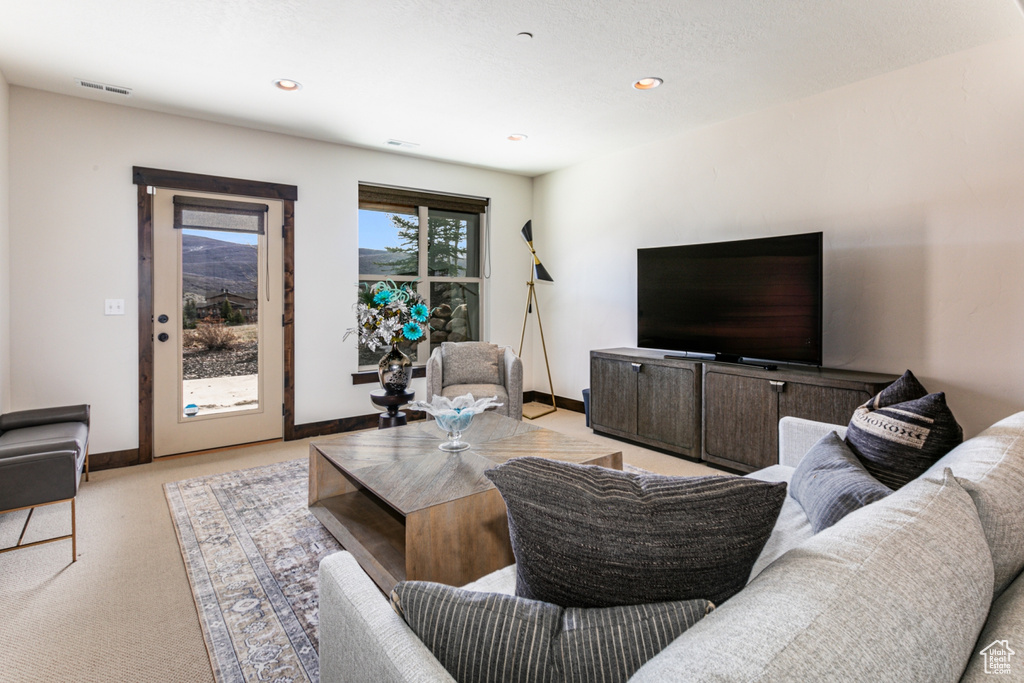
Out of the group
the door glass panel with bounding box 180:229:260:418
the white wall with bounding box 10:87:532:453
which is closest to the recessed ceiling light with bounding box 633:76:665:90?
the white wall with bounding box 10:87:532:453

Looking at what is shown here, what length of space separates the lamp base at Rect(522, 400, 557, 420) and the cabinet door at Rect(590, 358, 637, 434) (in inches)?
32.2

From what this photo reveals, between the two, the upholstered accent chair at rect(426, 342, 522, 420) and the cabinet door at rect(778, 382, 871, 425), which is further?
the upholstered accent chair at rect(426, 342, 522, 420)

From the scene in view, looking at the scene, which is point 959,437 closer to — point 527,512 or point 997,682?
point 997,682

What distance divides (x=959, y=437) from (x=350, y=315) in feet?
14.0

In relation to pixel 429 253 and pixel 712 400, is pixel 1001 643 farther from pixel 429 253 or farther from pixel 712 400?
pixel 429 253

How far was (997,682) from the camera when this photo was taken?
0.63 m

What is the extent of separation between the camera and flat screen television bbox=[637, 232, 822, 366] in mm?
3295

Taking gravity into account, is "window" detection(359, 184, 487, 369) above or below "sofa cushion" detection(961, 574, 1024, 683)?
above

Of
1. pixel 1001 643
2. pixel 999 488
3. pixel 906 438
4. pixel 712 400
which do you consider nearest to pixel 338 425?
pixel 712 400

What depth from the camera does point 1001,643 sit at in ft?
2.29

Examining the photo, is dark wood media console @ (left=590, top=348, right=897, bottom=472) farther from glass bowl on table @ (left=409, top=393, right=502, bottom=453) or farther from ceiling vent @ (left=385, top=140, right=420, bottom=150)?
ceiling vent @ (left=385, top=140, right=420, bottom=150)

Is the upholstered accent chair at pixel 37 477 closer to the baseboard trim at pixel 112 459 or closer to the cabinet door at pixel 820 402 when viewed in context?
the baseboard trim at pixel 112 459

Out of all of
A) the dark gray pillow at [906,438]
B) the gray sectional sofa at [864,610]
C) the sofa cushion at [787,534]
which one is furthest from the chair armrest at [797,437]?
→ the gray sectional sofa at [864,610]

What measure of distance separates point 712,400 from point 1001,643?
3.03 metres
